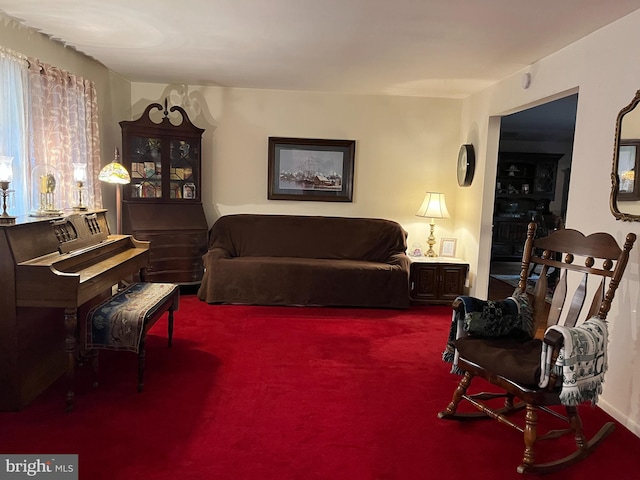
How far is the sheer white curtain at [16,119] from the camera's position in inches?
120

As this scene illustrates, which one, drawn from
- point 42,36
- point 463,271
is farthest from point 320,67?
point 463,271

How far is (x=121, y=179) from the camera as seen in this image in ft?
12.9

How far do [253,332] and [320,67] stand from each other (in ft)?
7.97

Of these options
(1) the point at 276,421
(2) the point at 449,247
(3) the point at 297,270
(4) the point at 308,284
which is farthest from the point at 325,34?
(2) the point at 449,247

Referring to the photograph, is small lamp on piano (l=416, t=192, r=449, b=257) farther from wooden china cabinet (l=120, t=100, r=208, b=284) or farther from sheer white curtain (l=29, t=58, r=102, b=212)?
sheer white curtain (l=29, t=58, r=102, b=212)

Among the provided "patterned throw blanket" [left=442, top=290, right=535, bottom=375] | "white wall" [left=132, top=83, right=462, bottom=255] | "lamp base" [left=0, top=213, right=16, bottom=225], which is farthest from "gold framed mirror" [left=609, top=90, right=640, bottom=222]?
"lamp base" [left=0, top=213, right=16, bottom=225]

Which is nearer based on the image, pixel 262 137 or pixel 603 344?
pixel 603 344

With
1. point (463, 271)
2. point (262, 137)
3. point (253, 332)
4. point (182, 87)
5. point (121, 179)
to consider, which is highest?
point (182, 87)

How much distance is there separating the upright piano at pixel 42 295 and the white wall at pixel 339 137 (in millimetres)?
2533

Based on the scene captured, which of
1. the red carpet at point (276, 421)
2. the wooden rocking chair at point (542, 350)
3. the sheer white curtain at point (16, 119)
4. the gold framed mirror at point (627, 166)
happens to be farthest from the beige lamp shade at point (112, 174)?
the gold framed mirror at point (627, 166)

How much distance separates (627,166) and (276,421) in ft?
8.00

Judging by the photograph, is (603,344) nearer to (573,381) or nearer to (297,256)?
(573,381)

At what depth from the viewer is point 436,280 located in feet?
16.3

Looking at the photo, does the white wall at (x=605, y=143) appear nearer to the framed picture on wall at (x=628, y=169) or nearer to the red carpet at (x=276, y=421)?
the framed picture on wall at (x=628, y=169)
